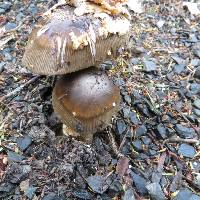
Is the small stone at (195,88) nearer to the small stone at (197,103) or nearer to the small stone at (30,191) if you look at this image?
the small stone at (197,103)

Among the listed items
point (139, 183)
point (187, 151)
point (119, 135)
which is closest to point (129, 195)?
point (139, 183)

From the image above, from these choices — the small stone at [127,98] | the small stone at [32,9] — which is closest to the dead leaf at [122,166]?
the small stone at [127,98]

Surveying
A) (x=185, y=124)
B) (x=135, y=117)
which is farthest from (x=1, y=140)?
(x=185, y=124)

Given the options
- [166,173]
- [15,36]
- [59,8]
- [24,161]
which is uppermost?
[59,8]

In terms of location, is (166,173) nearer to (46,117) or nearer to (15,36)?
(46,117)

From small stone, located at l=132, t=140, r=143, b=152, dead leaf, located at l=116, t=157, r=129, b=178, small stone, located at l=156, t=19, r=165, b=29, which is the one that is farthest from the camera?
small stone, located at l=156, t=19, r=165, b=29

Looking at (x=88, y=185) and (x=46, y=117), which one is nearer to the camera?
(x=88, y=185)

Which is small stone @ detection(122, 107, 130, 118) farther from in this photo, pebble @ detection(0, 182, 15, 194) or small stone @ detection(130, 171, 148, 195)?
pebble @ detection(0, 182, 15, 194)

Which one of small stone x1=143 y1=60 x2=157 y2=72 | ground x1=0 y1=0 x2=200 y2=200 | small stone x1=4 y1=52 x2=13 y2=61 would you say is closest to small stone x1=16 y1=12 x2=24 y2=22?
ground x1=0 y1=0 x2=200 y2=200
